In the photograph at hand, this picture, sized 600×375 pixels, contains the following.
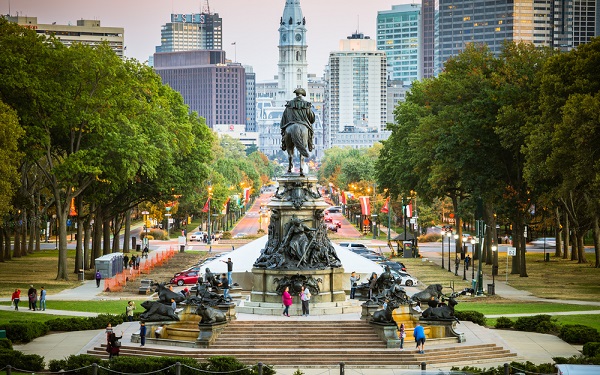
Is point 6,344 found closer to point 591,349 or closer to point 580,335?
point 591,349

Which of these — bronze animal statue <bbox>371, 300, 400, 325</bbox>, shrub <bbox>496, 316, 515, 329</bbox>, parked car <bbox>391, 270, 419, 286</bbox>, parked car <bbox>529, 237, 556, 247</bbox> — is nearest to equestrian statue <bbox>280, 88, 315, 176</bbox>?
bronze animal statue <bbox>371, 300, 400, 325</bbox>

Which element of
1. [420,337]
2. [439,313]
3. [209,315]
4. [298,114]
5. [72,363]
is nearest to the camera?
[72,363]

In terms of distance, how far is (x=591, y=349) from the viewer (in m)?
43.3

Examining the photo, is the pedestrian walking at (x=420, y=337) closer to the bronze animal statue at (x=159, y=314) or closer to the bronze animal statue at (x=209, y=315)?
the bronze animal statue at (x=209, y=315)

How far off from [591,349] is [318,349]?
1046cm

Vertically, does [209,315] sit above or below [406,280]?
above

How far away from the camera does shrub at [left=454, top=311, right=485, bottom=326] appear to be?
52.6 m

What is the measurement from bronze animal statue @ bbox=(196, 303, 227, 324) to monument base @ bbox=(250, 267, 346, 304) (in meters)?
5.11

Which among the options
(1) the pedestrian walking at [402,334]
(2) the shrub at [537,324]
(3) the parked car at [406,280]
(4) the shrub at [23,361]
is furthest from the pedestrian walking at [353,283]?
(4) the shrub at [23,361]

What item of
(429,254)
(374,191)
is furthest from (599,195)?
(374,191)

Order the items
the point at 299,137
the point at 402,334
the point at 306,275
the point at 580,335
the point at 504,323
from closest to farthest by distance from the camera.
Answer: the point at 402,334
the point at 580,335
the point at 306,275
the point at 299,137
the point at 504,323

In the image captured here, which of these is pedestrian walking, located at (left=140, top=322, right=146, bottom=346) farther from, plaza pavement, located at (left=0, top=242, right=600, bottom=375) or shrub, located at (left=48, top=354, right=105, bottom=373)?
shrub, located at (left=48, top=354, right=105, bottom=373)

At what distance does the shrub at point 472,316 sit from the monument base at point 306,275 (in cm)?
612

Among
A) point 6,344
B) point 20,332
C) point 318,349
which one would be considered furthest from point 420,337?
point 20,332
